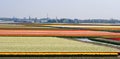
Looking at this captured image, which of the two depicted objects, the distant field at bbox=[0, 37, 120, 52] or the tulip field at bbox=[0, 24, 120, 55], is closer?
the distant field at bbox=[0, 37, 120, 52]

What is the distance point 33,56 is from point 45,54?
1.90 feet

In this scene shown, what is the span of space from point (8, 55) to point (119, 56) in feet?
15.6

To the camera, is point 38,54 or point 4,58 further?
point 38,54

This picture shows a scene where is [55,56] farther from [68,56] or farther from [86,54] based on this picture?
[86,54]

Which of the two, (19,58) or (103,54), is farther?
(103,54)

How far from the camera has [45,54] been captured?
42.9 feet

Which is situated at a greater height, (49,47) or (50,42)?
(49,47)

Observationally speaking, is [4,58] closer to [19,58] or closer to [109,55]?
[19,58]

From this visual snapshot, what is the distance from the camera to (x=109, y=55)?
13.1 metres

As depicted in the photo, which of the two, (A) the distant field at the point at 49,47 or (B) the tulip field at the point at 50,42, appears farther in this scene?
(B) the tulip field at the point at 50,42

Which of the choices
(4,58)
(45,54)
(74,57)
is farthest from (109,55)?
(4,58)

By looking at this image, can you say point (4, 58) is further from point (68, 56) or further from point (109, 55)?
point (109, 55)

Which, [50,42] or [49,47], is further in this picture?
[50,42]

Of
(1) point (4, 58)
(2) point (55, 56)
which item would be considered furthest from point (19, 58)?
(2) point (55, 56)
